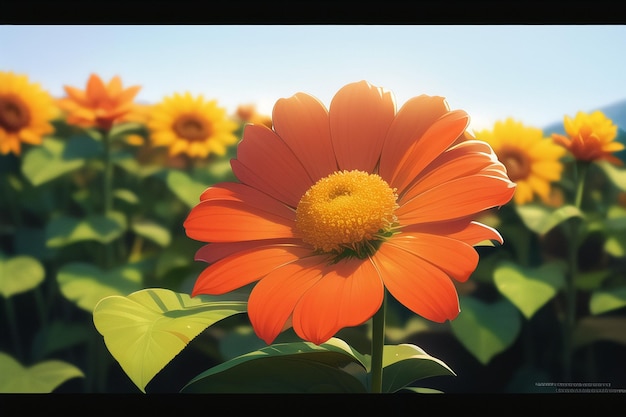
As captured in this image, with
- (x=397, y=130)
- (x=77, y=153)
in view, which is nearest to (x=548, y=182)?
(x=397, y=130)

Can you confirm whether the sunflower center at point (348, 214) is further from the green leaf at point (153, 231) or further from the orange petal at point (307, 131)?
the green leaf at point (153, 231)

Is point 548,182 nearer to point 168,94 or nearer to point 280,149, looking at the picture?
point 280,149

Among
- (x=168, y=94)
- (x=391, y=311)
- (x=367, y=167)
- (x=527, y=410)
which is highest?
(x=168, y=94)

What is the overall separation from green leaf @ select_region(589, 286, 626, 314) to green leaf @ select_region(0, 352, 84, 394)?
68cm

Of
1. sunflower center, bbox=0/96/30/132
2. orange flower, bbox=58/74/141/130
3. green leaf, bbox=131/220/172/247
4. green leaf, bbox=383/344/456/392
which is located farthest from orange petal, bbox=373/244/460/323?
sunflower center, bbox=0/96/30/132

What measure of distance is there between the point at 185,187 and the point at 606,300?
575 mm

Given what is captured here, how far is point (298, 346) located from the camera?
2.25 feet

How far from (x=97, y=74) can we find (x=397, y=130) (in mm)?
413

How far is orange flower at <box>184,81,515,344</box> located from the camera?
2.03ft

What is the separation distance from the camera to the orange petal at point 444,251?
618 mm

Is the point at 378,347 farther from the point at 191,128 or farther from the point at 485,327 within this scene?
the point at 191,128

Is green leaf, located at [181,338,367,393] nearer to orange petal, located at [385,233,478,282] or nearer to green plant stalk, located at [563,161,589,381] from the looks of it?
orange petal, located at [385,233,478,282]

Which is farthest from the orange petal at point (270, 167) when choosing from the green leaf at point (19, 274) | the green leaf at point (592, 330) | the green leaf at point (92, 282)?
the green leaf at point (592, 330)

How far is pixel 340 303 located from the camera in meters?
0.61
